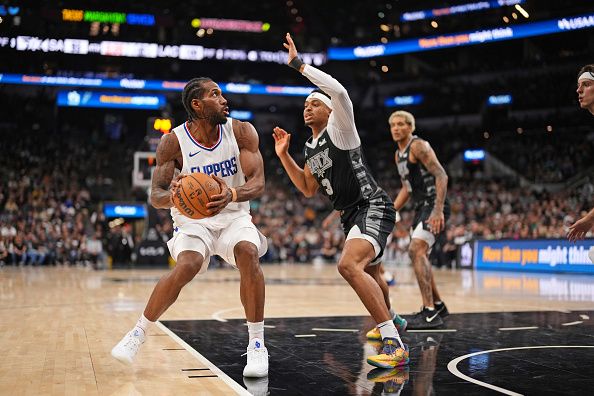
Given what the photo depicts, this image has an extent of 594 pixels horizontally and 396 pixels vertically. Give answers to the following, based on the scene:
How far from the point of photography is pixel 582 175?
25359 mm

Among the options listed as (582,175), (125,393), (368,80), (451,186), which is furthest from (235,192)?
(368,80)

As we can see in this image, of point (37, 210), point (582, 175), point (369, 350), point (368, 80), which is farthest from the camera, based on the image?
point (368, 80)

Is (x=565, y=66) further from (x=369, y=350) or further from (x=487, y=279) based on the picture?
(x=369, y=350)

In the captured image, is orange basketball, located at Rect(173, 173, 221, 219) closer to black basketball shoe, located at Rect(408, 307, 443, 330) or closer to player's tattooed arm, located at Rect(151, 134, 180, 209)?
player's tattooed arm, located at Rect(151, 134, 180, 209)

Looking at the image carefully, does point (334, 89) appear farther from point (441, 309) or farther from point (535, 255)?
point (535, 255)

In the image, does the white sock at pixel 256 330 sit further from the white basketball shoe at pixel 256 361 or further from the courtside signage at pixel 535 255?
the courtside signage at pixel 535 255

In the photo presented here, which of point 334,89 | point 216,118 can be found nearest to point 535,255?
point 334,89

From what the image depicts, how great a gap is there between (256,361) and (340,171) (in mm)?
1762

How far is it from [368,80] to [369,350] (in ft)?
105

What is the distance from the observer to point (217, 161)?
489cm

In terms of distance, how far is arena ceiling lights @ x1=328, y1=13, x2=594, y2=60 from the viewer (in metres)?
27.9

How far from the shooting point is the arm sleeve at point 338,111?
5.01m

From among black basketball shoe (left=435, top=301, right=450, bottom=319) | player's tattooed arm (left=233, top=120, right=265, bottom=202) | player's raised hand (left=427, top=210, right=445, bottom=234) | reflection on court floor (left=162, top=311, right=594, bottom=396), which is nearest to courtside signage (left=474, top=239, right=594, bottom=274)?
reflection on court floor (left=162, top=311, right=594, bottom=396)

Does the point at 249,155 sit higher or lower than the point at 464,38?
lower
